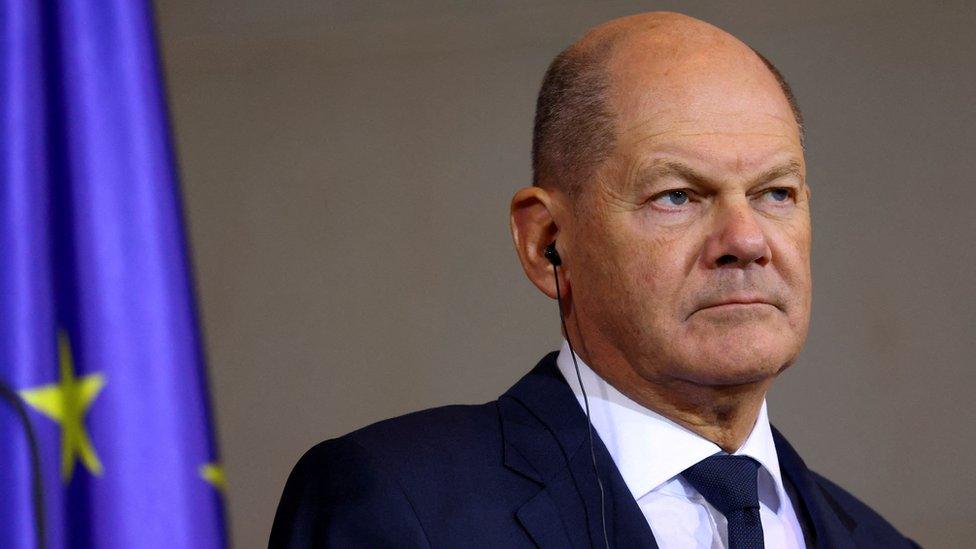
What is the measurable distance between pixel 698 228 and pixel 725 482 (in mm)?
309

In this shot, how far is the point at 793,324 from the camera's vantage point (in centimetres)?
161

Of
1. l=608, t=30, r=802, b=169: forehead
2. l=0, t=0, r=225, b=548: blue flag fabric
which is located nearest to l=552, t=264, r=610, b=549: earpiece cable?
l=608, t=30, r=802, b=169: forehead

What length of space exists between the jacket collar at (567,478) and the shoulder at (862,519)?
0.12 feet

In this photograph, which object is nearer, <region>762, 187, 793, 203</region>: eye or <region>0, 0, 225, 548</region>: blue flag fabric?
<region>0, 0, 225, 548</region>: blue flag fabric

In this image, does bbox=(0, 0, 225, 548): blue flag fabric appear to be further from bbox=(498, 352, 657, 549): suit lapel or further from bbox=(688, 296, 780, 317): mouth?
bbox=(688, 296, 780, 317): mouth

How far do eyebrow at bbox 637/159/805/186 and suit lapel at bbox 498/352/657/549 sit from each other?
31 cm

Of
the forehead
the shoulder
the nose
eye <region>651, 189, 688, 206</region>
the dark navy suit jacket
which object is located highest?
the forehead

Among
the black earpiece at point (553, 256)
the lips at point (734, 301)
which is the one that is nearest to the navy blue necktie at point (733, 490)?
the lips at point (734, 301)

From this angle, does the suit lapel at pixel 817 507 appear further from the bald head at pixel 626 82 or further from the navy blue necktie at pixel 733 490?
the bald head at pixel 626 82

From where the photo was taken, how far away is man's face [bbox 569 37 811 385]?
157 cm

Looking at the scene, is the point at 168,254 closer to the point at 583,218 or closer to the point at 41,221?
the point at 41,221

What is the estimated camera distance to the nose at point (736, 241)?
1.54 m

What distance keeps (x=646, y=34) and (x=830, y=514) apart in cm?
68

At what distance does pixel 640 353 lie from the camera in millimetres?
1624
